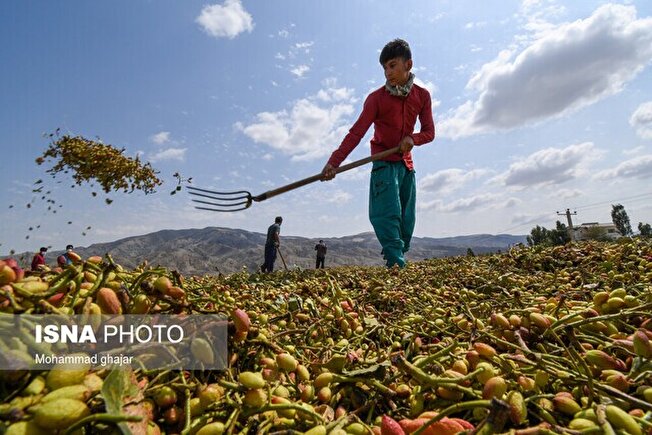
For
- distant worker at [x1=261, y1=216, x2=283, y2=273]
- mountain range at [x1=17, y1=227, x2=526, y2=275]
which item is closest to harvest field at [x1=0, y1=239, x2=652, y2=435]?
distant worker at [x1=261, y1=216, x2=283, y2=273]

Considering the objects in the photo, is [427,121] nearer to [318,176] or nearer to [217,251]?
[318,176]

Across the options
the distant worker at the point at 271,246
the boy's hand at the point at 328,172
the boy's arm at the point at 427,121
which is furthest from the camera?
the distant worker at the point at 271,246

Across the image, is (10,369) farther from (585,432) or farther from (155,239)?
(155,239)

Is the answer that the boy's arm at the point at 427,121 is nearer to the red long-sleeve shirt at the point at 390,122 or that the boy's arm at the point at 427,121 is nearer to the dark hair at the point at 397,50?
the red long-sleeve shirt at the point at 390,122

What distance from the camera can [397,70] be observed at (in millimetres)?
5047

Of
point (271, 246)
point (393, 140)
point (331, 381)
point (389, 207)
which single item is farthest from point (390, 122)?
point (271, 246)

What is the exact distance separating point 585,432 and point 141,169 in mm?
7613

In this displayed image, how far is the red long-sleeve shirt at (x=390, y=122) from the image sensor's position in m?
5.25

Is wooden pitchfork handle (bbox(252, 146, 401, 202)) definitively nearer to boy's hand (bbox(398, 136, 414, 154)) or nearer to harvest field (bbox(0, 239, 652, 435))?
boy's hand (bbox(398, 136, 414, 154))

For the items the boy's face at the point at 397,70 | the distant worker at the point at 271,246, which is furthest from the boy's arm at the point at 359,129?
the distant worker at the point at 271,246

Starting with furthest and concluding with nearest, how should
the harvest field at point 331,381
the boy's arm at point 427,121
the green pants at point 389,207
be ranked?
the boy's arm at point 427,121 < the green pants at point 389,207 < the harvest field at point 331,381

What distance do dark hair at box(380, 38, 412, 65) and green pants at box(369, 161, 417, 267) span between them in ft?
4.79

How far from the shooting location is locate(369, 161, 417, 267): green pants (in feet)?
16.4

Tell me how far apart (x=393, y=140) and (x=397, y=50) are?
1.22 meters
